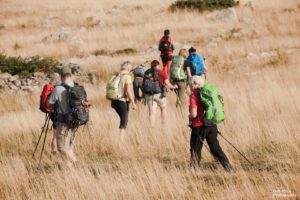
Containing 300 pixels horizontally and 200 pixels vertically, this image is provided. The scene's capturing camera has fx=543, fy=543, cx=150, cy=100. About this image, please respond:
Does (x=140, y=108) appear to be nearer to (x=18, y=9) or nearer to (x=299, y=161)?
(x=299, y=161)

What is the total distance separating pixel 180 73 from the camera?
13.5 m

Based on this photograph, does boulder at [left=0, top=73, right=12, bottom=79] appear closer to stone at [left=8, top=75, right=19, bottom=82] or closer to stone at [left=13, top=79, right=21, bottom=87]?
stone at [left=8, top=75, right=19, bottom=82]

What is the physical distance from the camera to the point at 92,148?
1137 centimetres

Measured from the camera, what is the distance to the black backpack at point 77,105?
8.57 metres

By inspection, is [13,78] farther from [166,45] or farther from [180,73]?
[180,73]

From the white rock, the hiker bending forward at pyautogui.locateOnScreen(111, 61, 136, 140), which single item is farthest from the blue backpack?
the white rock

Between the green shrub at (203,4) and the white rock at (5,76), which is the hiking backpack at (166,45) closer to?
the white rock at (5,76)

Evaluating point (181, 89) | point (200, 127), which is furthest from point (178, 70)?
point (200, 127)

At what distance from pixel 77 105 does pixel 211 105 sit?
2154 mm

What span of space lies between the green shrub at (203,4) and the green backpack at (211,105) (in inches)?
1171

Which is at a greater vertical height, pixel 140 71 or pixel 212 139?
pixel 140 71

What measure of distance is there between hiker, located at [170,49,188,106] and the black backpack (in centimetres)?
507

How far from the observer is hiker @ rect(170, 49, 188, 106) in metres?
13.5

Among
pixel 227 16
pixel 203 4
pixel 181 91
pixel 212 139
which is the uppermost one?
pixel 203 4
